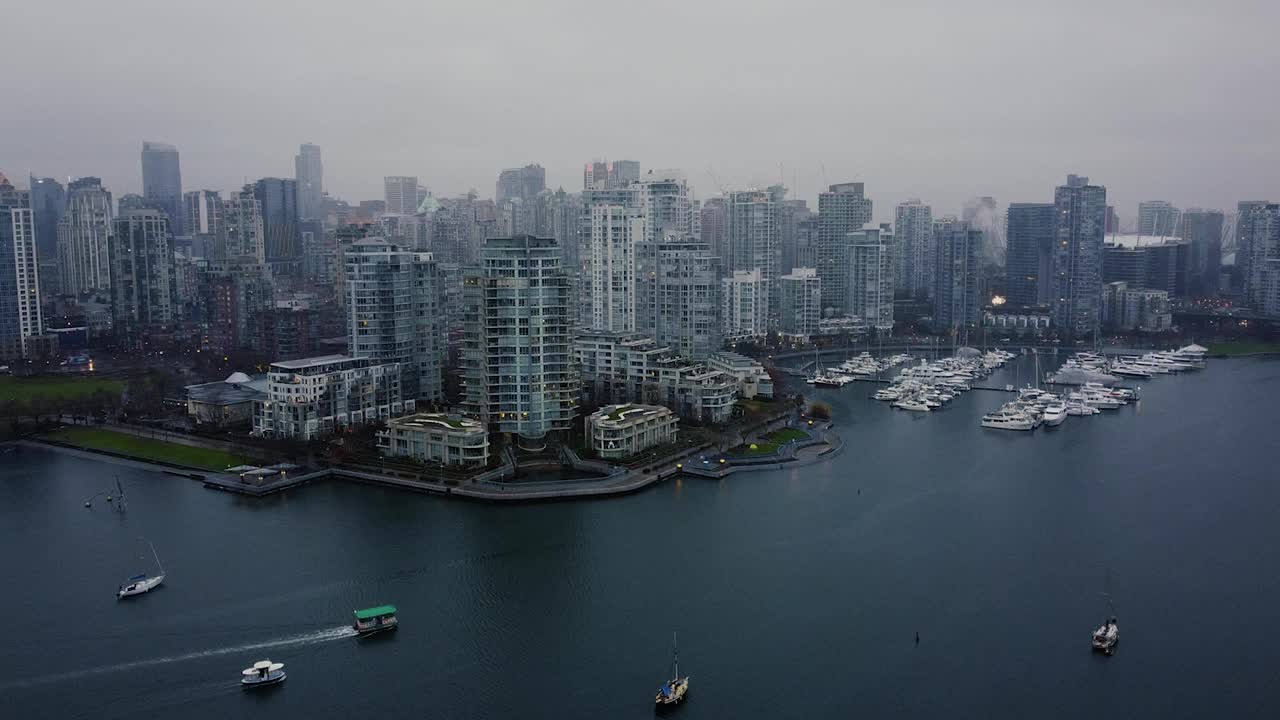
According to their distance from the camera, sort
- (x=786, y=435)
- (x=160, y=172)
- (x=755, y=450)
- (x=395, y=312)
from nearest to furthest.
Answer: (x=755, y=450)
(x=786, y=435)
(x=395, y=312)
(x=160, y=172)

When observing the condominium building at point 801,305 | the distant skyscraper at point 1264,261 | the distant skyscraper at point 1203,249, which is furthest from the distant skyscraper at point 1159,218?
the condominium building at point 801,305

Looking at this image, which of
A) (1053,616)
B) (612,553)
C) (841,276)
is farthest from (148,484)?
(841,276)

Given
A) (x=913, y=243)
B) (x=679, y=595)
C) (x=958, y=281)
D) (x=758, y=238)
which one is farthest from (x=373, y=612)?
(x=913, y=243)

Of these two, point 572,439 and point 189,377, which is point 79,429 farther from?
point 572,439

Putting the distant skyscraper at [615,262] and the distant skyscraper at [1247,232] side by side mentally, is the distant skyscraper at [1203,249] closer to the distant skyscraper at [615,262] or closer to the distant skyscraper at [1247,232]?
the distant skyscraper at [1247,232]

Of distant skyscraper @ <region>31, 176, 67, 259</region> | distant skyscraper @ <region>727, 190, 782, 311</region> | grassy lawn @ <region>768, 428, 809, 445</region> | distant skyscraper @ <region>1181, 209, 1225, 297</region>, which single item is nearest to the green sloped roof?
grassy lawn @ <region>768, 428, 809, 445</region>

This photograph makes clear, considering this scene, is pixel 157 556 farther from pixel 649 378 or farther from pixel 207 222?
pixel 207 222
